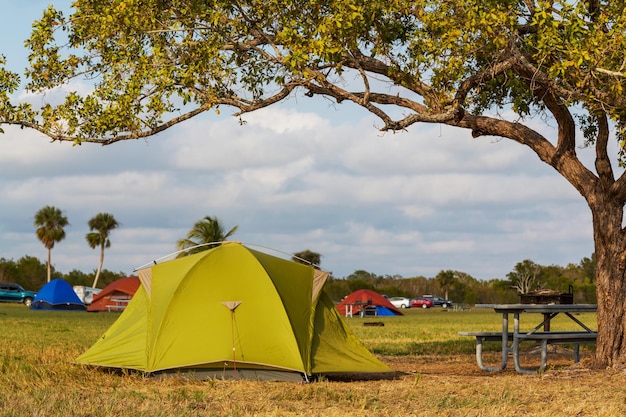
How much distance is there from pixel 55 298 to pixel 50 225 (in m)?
26.1

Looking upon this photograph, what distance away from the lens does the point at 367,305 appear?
52.4m

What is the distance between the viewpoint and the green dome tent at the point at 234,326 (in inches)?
498

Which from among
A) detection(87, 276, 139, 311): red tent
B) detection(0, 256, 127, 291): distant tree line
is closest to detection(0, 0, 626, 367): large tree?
detection(87, 276, 139, 311): red tent

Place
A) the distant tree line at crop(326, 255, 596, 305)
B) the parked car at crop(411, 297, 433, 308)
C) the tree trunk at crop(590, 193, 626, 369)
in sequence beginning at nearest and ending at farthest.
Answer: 1. the tree trunk at crop(590, 193, 626, 369)
2. the distant tree line at crop(326, 255, 596, 305)
3. the parked car at crop(411, 297, 433, 308)

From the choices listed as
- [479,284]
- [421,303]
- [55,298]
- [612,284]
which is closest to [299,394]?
[612,284]

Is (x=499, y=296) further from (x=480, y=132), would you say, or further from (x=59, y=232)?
(x=480, y=132)

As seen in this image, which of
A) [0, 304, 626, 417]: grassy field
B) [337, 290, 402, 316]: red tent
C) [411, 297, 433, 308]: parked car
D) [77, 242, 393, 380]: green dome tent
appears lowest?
[0, 304, 626, 417]: grassy field

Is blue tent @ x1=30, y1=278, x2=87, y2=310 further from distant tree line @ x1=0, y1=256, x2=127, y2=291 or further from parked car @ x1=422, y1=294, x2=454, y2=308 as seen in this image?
parked car @ x1=422, y1=294, x2=454, y2=308

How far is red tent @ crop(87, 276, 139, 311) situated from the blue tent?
187cm

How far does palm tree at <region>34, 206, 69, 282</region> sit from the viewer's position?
7394cm

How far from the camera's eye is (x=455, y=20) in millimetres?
13258

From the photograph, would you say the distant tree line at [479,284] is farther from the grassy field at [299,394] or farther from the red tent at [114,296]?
the grassy field at [299,394]

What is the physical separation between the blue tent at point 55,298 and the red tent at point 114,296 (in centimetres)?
187

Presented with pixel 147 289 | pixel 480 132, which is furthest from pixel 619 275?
pixel 147 289
